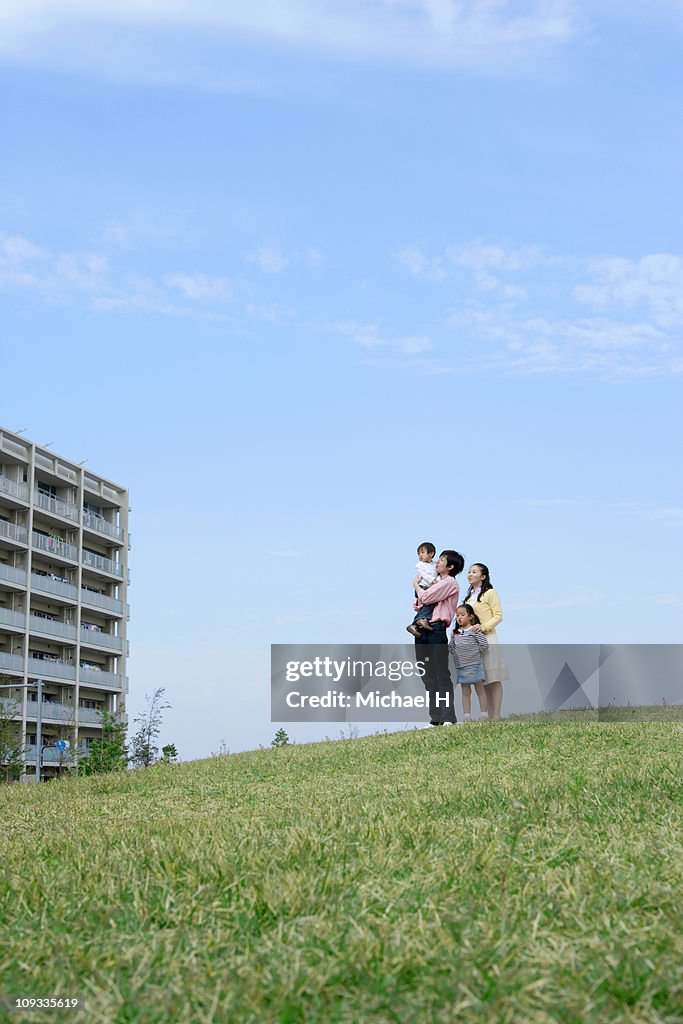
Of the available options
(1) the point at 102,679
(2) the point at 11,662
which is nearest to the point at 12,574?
(2) the point at 11,662

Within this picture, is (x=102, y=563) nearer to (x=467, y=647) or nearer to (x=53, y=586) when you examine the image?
(x=53, y=586)

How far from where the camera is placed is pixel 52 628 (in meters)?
64.4

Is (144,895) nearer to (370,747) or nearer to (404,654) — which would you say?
(370,747)

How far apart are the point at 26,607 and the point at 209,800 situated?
55588 mm

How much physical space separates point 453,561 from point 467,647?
139cm

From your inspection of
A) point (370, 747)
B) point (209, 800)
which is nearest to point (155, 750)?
point (370, 747)

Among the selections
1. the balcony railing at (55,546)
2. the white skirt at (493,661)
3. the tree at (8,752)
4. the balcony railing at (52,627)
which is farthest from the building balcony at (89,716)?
the white skirt at (493,661)

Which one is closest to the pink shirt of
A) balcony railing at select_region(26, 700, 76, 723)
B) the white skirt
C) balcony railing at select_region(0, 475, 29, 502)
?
the white skirt

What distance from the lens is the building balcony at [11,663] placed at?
59406 millimetres

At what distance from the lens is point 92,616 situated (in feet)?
234

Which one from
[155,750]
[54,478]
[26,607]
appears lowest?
[155,750]

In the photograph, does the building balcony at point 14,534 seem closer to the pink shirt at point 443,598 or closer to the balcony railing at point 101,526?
the balcony railing at point 101,526

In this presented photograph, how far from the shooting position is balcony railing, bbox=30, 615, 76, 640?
6259 cm

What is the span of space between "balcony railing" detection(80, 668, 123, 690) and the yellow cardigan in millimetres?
56163
